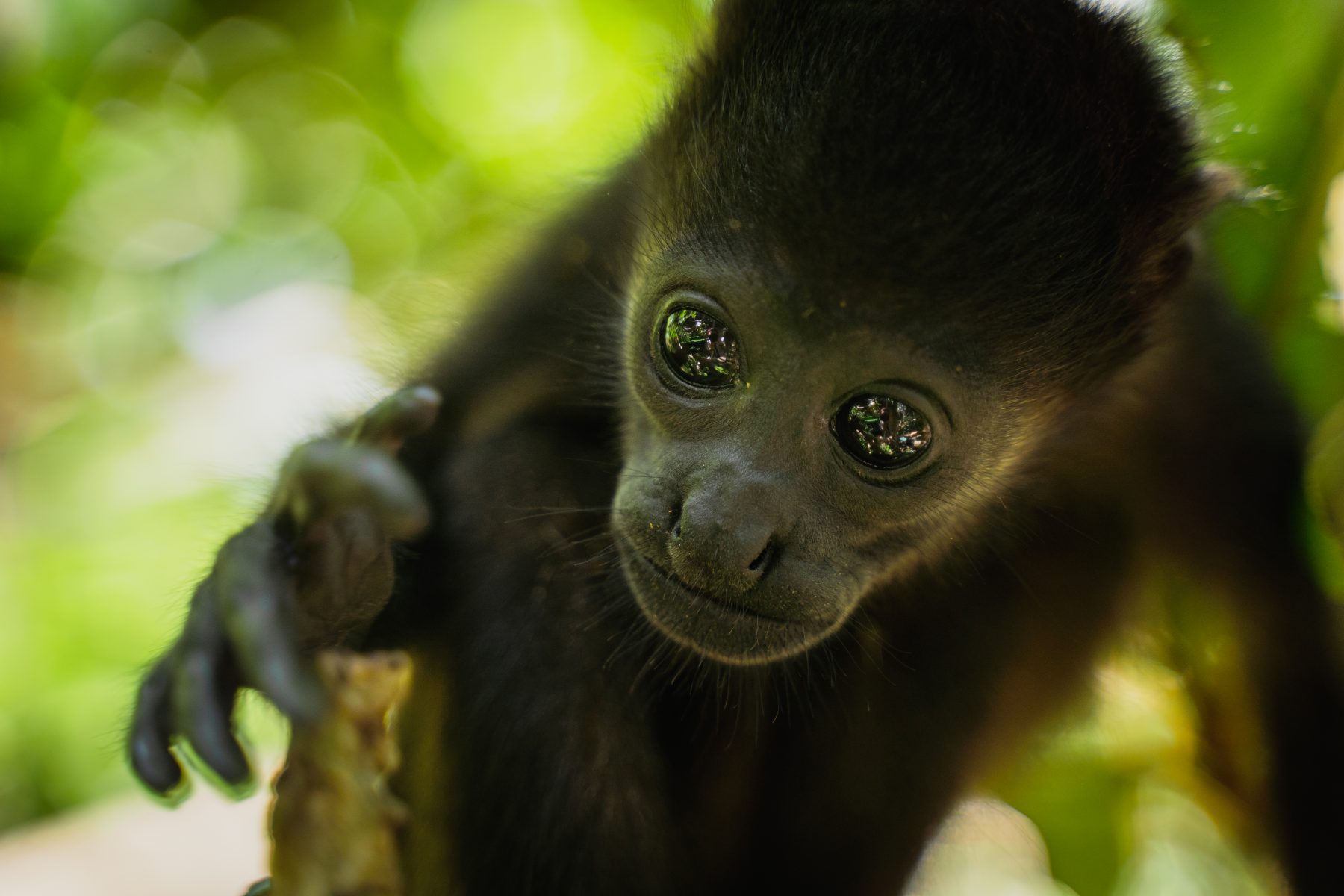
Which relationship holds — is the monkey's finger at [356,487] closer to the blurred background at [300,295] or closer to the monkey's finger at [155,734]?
the monkey's finger at [155,734]

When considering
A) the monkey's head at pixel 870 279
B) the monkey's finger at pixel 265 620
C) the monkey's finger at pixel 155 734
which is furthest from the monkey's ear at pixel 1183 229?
the monkey's finger at pixel 155 734

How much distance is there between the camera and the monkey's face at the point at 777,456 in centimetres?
192

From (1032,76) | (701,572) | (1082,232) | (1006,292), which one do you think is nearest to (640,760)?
(701,572)

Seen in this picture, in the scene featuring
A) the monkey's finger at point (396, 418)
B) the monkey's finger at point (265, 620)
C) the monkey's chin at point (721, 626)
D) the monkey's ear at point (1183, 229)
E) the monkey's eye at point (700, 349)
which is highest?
the monkey's ear at point (1183, 229)

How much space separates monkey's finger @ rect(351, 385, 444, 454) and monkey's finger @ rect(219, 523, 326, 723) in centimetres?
25

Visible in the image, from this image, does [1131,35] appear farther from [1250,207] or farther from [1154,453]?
[1154,453]


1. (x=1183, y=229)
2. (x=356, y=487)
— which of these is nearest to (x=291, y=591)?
(x=356, y=487)

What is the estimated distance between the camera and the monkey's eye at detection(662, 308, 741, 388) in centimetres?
202

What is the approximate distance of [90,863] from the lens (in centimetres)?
331

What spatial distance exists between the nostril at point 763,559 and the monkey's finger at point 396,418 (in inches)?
23.0

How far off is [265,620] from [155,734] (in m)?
0.36

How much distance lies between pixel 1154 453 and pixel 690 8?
4.77 ft

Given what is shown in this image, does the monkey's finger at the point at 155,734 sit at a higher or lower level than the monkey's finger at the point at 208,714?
lower

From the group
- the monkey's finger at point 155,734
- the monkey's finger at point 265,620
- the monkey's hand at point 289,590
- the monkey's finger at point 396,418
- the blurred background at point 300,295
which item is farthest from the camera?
the blurred background at point 300,295
